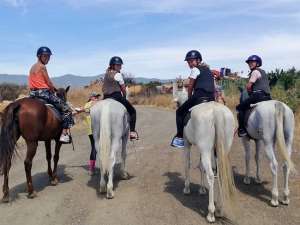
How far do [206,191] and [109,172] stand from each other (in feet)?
6.63

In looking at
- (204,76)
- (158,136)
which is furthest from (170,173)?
(158,136)

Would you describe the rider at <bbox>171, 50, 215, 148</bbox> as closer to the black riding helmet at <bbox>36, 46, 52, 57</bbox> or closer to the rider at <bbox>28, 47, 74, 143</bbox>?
the rider at <bbox>28, 47, 74, 143</bbox>

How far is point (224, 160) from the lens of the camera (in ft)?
25.1

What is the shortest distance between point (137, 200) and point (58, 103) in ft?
10.3

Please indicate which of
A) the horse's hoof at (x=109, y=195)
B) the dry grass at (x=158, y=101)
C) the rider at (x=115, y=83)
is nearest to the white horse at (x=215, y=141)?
the horse's hoof at (x=109, y=195)

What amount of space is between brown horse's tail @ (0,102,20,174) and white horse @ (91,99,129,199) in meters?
1.58

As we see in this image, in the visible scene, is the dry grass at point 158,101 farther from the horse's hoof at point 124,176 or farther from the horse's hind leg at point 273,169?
the horse's hind leg at point 273,169

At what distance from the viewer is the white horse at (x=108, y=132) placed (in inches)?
356

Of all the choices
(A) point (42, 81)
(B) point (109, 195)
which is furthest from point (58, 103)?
(B) point (109, 195)

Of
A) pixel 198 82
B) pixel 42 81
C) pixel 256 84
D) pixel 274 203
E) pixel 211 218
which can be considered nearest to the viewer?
pixel 211 218

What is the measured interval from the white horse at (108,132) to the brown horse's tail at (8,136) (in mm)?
1576

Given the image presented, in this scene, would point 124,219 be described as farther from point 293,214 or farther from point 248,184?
point 248,184

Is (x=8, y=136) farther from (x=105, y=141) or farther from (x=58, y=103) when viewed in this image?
(x=105, y=141)

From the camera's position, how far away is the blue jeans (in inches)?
402
